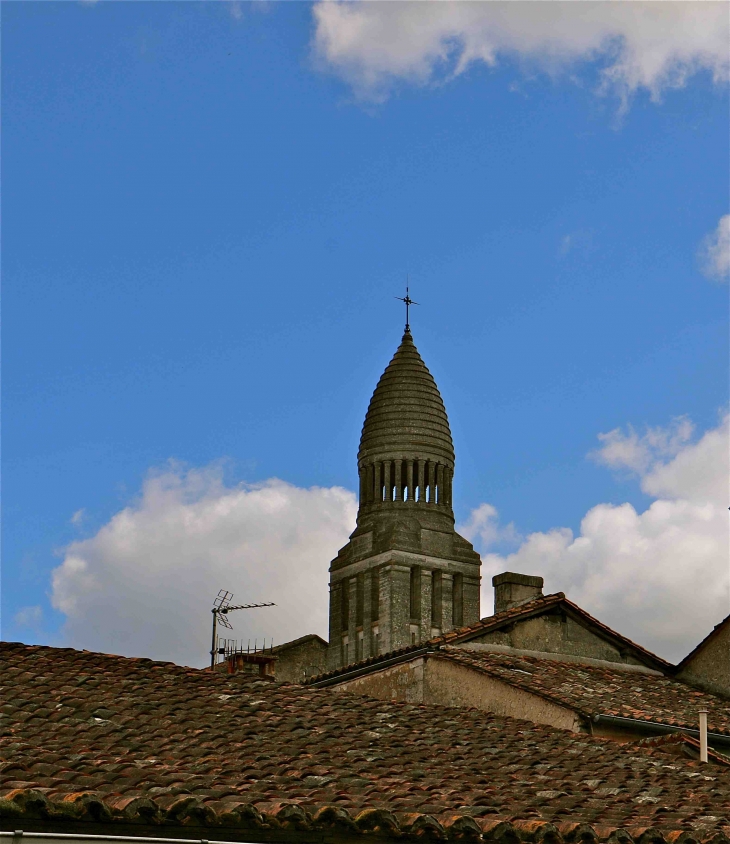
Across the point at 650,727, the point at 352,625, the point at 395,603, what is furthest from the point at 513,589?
the point at 352,625

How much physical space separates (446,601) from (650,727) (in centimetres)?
5341

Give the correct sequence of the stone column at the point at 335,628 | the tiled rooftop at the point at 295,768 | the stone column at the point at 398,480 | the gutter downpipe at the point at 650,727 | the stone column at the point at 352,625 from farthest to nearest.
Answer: the stone column at the point at 398,480, the stone column at the point at 335,628, the stone column at the point at 352,625, the gutter downpipe at the point at 650,727, the tiled rooftop at the point at 295,768

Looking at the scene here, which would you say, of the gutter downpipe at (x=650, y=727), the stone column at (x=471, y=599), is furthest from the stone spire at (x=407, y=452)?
the gutter downpipe at (x=650, y=727)

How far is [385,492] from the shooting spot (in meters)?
75.8

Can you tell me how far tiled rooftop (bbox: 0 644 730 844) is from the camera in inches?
400

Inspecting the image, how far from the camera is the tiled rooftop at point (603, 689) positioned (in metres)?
19.5

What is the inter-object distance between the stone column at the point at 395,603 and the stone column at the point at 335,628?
378 centimetres

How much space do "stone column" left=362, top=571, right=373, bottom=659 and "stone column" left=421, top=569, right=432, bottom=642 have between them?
2.68 m

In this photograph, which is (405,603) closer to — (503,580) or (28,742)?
(503,580)

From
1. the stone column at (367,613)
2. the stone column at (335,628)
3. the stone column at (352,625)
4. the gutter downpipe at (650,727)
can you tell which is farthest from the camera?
the stone column at (335,628)

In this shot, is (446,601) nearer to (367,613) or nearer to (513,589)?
(367,613)

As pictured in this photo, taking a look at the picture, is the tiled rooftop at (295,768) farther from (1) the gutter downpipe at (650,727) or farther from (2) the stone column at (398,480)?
(2) the stone column at (398,480)

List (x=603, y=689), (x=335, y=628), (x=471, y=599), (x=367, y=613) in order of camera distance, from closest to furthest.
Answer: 1. (x=603, y=689)
2. (x=367, y=613)
3. (x=471, y=599)
4. (x=335, y=628)

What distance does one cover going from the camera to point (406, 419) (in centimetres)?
7600
